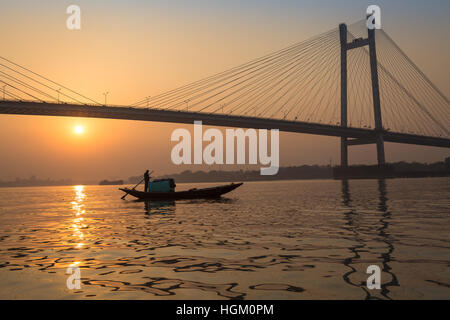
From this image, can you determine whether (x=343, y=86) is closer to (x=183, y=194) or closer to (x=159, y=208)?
(x=183, y=194)

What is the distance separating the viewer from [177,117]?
2395 inches

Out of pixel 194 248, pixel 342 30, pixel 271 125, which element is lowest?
pixel 194 248

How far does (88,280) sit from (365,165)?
98.9 metres

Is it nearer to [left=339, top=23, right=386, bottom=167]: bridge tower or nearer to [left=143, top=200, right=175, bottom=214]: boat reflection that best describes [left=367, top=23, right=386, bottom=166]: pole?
[left=339, top=23, right=386, bottom=167]: bridge tower

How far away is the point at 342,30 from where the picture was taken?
82.0 m

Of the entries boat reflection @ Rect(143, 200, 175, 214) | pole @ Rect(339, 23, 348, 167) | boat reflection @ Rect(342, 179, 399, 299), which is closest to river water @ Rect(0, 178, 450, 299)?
boat reflection @ Rect(342, 179, 399, 299)

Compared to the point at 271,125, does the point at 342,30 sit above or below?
above

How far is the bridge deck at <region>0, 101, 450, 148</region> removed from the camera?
172ft

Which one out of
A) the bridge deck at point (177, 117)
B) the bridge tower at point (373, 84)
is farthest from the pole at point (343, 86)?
the bridge deck at point (177, 117)

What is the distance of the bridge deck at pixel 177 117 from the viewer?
52316 millimetres

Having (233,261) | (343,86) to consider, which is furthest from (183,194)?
(343,86)
